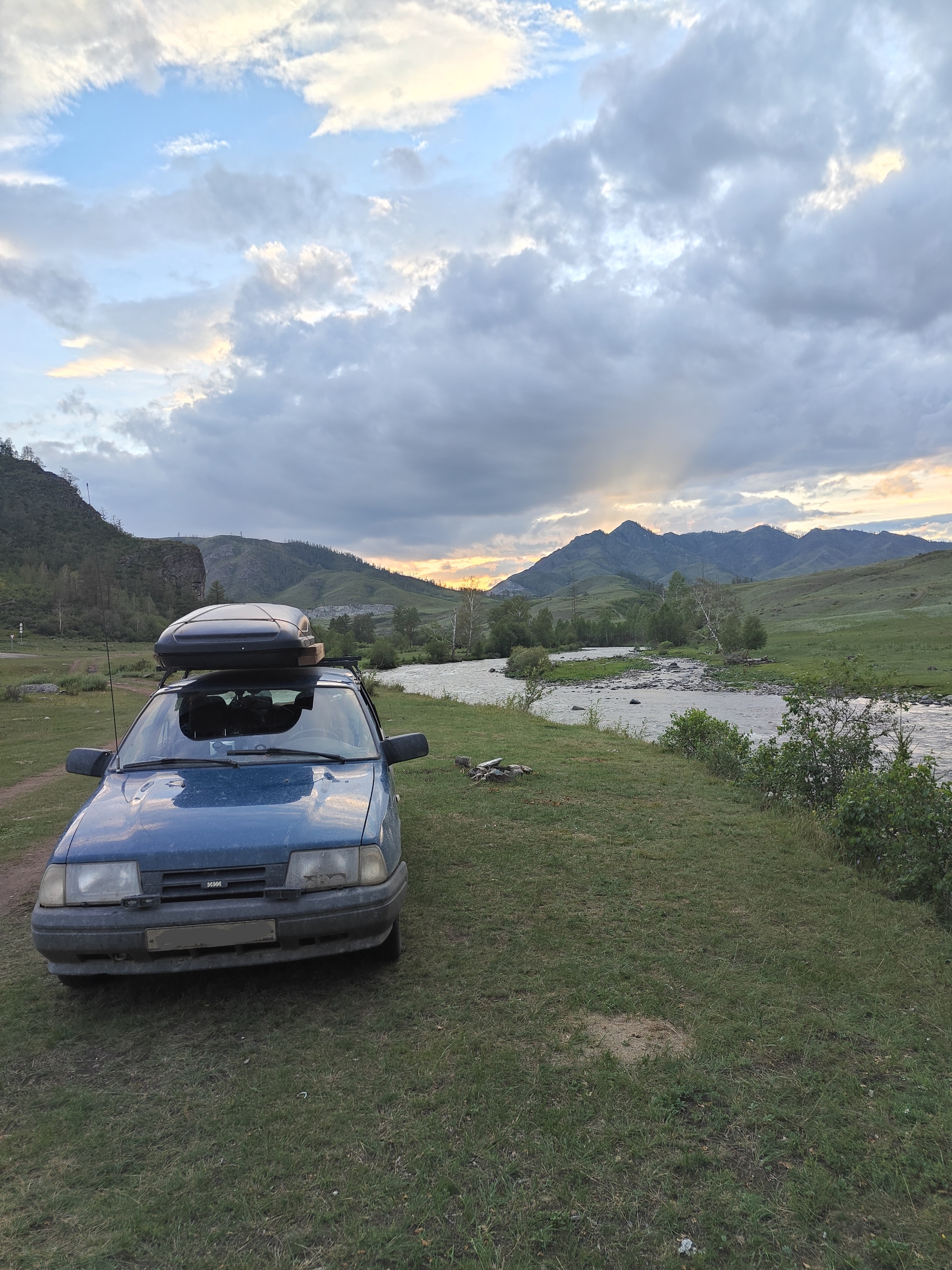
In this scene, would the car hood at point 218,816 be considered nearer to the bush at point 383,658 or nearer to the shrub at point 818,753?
the shrub at point 818,753

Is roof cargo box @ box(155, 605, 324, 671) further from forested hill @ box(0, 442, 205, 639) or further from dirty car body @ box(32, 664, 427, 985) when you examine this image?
forested hill @ box(0, 442, 205, 639)

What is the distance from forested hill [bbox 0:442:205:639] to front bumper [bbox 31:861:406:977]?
7117cm

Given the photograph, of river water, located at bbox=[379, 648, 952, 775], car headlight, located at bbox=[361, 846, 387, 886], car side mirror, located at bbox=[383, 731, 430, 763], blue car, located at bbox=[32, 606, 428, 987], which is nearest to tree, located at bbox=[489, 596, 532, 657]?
river water, located at bbox=[379, 648, 952, 775]

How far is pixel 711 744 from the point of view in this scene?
12.7 m

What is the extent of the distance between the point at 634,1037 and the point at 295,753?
9.74 feet

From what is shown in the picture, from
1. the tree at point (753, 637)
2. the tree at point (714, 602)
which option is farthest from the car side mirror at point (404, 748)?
the tree at point (714, 602)

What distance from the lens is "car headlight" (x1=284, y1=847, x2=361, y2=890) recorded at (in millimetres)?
3584

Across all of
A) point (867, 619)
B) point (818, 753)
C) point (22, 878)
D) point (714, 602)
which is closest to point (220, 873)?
point (22, 878)

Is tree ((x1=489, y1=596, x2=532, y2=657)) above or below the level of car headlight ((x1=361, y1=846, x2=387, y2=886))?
above

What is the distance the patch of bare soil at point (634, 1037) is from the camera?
132 inches

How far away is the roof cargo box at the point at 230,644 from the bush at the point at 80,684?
27.1 metres

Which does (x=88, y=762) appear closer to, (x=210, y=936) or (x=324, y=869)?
(x=210, y=936)

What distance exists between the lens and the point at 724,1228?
7.69 ft

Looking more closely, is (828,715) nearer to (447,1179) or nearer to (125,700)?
(447,1179)
